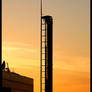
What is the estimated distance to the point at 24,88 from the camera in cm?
7781

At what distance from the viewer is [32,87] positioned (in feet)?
275

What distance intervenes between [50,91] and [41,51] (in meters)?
5.30

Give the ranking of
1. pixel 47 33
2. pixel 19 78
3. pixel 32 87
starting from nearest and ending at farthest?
pixel 47 33, pixel 19 78, pixel 32 87

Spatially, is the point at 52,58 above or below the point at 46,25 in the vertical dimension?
below

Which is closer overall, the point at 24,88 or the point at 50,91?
the point at 50,91

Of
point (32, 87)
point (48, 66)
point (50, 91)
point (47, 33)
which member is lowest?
point (32, 87)

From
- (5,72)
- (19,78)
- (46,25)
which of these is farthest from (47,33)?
(19,78)

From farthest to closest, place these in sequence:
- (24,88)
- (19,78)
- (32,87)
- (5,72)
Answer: (32,87) → (24,88) → (19,78) → (5,72)

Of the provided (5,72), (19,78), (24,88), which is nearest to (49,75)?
(5,72)

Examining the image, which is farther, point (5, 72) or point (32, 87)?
point (32, 87)

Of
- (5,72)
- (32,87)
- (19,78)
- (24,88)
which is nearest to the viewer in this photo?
(5,72)

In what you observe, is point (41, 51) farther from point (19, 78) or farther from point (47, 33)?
point (19, 78)

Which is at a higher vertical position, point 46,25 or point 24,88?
point 46,25

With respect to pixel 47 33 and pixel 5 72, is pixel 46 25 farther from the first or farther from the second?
pixel 5 72
